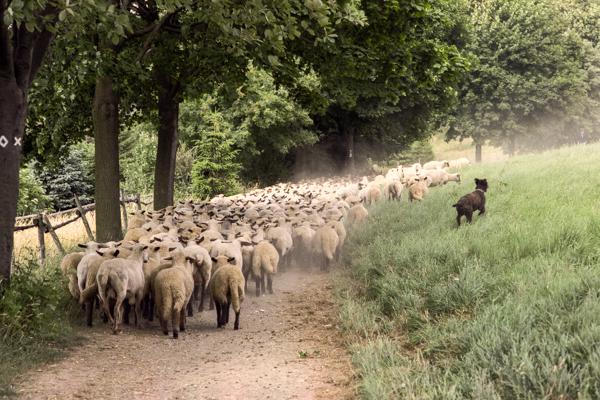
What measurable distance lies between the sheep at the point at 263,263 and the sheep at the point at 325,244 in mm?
2041

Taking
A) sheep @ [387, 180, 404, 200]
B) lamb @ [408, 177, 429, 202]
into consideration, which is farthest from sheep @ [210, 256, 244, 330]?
sheep @ [387, 180, 404, 200]

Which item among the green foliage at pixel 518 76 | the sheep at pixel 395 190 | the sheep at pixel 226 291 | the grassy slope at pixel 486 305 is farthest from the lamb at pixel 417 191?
the green foliage at pixel 518 76

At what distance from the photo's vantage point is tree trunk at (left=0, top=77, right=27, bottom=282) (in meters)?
8.35

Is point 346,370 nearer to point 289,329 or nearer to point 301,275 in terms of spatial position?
point 289,329

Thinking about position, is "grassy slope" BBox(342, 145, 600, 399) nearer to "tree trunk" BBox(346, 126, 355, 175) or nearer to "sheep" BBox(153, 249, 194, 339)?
"sheep" BBox(153, 249, 194, 339)

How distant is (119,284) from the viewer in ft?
29.0

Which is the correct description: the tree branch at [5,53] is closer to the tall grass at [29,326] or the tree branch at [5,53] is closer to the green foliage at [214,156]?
the tall grass at [29,326]

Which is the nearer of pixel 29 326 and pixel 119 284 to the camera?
pixel 29 326

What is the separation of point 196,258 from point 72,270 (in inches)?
83.3

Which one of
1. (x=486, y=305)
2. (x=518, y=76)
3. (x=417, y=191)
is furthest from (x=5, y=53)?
(x=518, y=76)

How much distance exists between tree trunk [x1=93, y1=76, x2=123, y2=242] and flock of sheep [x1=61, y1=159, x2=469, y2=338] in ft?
3.99

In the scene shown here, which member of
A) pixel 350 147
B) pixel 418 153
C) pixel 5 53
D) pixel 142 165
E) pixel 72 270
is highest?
pixel 5 53

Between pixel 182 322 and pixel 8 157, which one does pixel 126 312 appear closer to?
pixel 182 322

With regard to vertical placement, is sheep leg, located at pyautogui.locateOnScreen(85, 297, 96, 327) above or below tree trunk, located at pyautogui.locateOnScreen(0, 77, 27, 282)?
below
